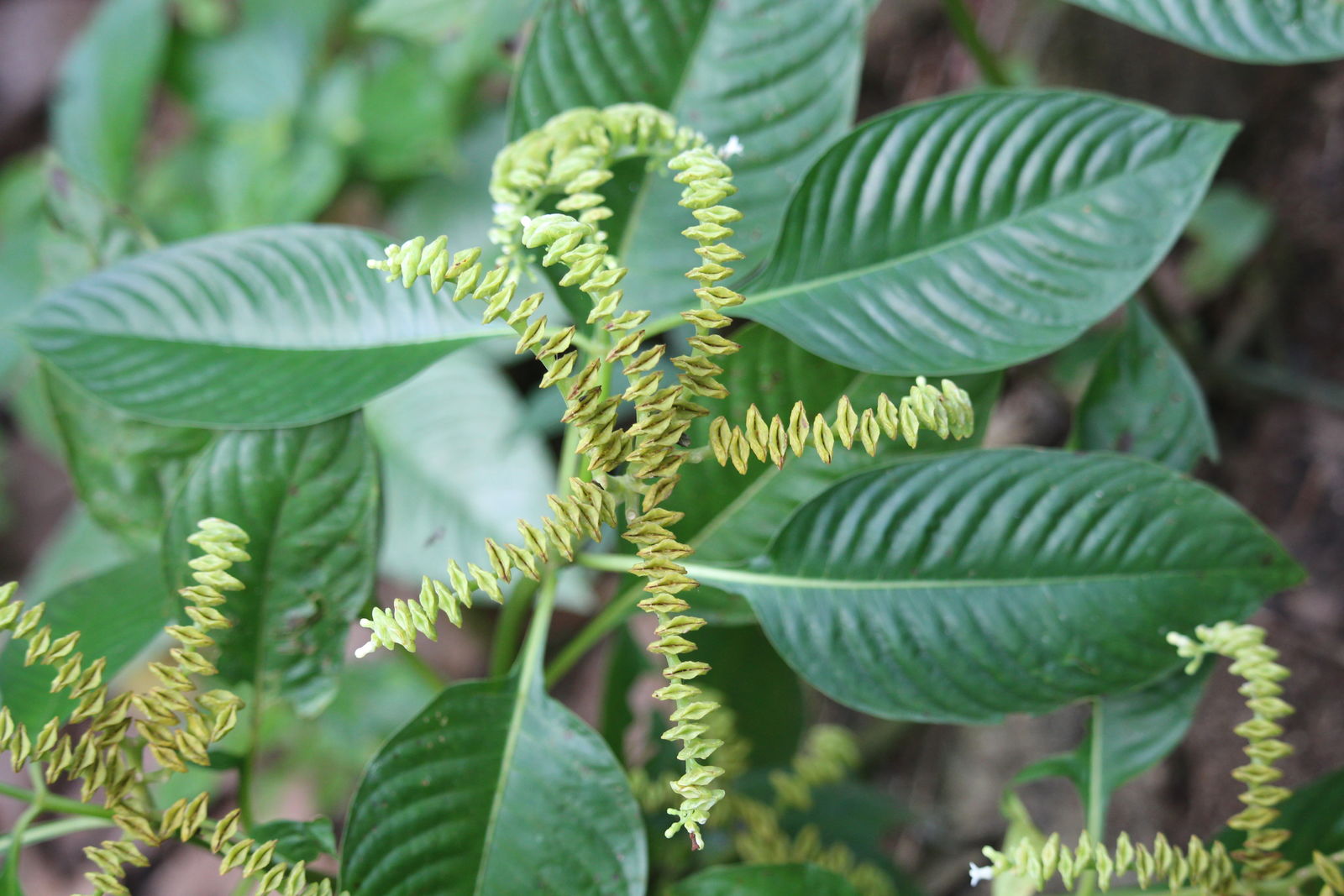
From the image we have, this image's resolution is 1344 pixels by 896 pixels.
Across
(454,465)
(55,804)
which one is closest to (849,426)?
(55,804)

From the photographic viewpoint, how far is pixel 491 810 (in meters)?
0.73

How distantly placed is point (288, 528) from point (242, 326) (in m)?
0.19

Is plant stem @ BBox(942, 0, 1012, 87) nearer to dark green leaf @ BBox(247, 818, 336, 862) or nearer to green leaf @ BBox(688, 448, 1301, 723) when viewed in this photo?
green leaf @ BBox(688, 448, 1301, 723)

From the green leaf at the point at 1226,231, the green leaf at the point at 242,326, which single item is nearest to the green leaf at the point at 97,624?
the green leaf at the point at 242,326

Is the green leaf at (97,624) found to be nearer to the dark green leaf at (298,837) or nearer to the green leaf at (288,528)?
the green leaf at (288,528)

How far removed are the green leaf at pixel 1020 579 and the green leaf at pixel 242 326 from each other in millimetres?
380

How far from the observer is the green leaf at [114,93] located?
197 cm

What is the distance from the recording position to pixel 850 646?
760mm

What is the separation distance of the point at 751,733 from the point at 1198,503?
0.67 meters

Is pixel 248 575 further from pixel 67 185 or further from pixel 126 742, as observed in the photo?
pixel 67 185

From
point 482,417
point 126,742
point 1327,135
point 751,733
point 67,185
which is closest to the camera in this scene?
point 126,742

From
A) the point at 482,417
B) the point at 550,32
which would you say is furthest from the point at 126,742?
the point at 482,417

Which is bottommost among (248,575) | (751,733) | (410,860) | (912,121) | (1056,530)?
(751,733)

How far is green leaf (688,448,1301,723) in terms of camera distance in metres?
0.73
